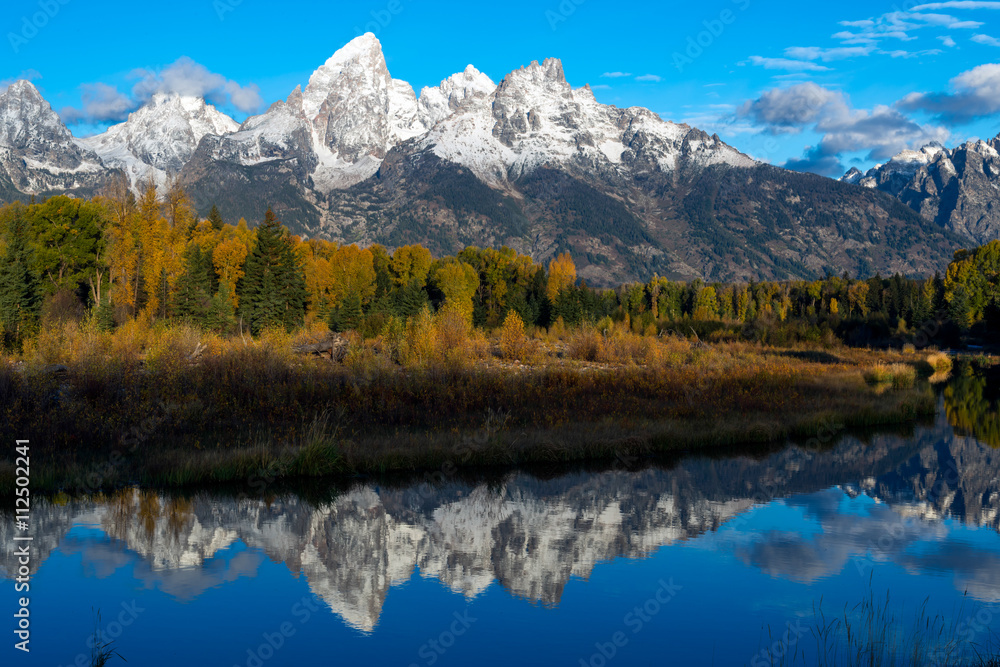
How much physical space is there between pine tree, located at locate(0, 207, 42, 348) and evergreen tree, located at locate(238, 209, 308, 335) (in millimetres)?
16107

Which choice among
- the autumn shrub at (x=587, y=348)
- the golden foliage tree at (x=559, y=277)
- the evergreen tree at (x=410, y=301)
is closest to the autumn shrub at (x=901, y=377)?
the autumn shrub at (x=587, y=348)

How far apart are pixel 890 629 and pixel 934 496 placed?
414 inches

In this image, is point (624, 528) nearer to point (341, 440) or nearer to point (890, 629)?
point (890, 629)

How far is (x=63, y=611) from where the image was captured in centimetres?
1091

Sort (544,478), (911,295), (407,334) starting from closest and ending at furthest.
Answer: (544,478), (407,334), (911,295)

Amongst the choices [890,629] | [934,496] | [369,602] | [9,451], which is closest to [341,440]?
[9,451]

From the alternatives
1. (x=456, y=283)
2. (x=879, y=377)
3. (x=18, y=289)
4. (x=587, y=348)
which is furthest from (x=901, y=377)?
(x=18, y=289)

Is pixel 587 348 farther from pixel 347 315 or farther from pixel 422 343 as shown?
pixel 347 315

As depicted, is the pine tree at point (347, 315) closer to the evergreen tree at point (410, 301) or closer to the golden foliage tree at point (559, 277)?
the evergreen tree at point (410, 301)

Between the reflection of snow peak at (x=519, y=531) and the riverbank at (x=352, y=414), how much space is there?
148 cm

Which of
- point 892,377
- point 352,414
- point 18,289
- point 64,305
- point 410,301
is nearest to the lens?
point 352,414

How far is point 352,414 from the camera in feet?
81.6

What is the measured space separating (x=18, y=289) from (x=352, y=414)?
4039 centimetres

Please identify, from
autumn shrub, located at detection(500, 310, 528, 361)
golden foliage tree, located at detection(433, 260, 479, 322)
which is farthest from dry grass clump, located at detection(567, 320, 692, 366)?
golden foliage tree, located at detection(433, 260, 479, 322)
